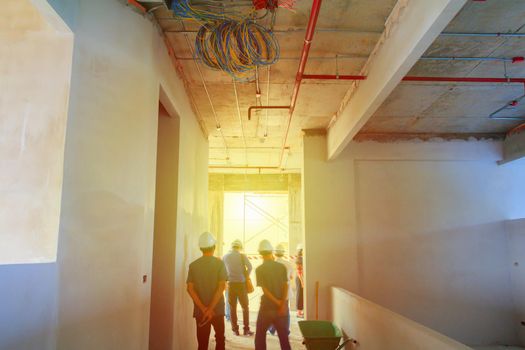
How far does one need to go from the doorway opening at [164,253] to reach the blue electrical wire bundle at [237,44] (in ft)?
3.83

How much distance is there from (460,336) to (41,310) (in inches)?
243

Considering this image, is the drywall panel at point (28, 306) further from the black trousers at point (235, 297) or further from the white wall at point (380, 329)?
the black trousers at point (235, 297)

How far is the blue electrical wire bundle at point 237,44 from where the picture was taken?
3.14 metres

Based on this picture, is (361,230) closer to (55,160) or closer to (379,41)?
(379,41)

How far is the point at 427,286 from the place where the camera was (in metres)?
6.34

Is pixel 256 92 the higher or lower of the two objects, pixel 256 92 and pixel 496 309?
the higher

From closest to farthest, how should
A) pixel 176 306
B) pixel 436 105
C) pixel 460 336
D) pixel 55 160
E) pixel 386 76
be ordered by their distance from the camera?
pixel 55 160, pixel 386 76, pixel 176 306, pixel 436 105, pixel 460 336

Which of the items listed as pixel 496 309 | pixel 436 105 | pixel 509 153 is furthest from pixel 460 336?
pixel 436 105

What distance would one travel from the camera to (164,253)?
4199 mm

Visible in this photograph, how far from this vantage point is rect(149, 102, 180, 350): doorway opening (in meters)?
4.13

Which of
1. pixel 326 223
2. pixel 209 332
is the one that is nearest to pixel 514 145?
pixel 326 223

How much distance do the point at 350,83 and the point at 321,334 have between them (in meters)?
2.91

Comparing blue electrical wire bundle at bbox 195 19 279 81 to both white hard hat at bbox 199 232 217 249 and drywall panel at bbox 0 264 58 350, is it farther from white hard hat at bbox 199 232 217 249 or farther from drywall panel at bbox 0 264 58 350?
drywall panel at bbox 0 264 58 350

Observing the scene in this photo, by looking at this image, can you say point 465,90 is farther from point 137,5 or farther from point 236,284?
point 236,284
